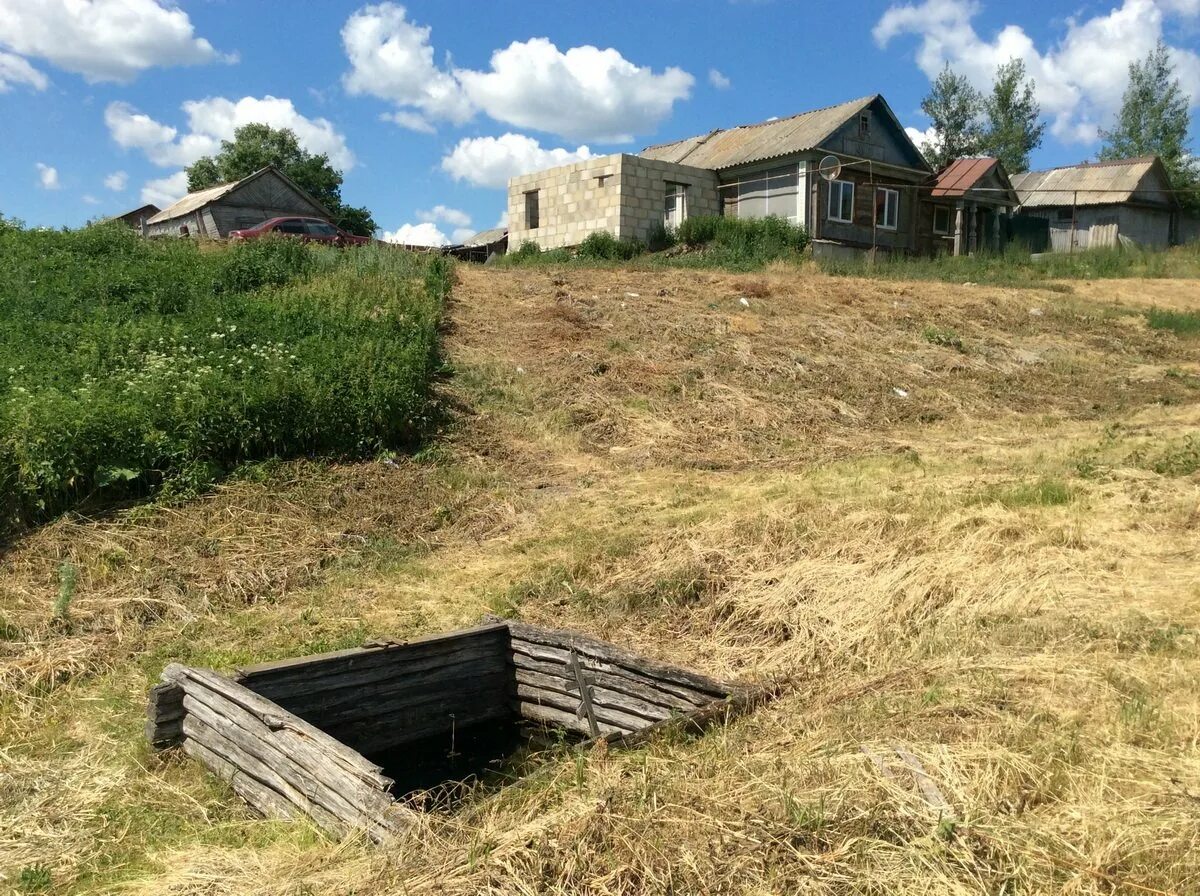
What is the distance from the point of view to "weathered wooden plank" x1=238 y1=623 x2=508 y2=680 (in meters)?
4.13

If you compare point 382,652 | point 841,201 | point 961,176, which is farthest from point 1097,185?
point 382,652

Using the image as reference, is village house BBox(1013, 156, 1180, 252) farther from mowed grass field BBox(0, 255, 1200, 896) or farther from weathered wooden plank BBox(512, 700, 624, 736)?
weathered wooden plank BBox(512, 700, 624, 736)

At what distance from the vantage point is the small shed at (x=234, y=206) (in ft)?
87.1

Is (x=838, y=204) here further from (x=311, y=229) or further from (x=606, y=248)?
(x=311, y=229)

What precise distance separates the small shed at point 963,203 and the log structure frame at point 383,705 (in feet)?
82.1

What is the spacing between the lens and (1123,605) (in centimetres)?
463

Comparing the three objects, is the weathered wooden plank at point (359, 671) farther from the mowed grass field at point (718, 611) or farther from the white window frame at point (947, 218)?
the white window frame at point (947, 218)

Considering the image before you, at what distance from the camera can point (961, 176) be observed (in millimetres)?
26328

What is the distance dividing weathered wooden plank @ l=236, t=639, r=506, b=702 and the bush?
58.1ft

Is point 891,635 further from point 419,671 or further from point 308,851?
point 308,851

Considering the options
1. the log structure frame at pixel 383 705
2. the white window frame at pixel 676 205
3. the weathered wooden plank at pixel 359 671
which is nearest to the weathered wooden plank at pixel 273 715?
the log structure frame at pixel 383 705

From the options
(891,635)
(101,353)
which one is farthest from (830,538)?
(101,353)

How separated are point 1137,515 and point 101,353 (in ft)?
29.4

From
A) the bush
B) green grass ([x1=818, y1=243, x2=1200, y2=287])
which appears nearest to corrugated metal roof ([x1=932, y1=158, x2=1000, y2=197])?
green grass ([x1=818, y1=243, x2=1200, y2=287])
